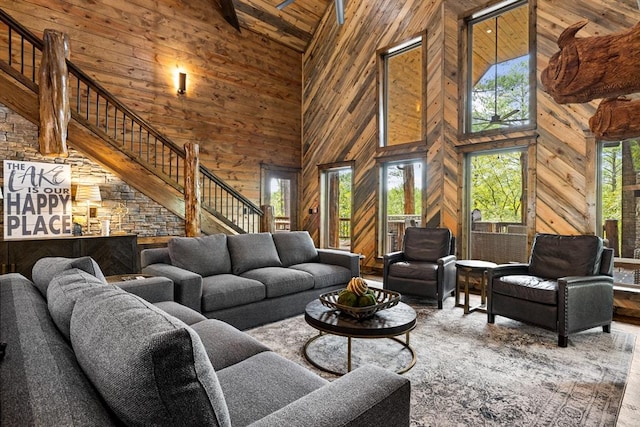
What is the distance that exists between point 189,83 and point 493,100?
5.27m

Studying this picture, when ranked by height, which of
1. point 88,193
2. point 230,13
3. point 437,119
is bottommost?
point 88,193

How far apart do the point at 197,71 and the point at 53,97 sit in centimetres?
298

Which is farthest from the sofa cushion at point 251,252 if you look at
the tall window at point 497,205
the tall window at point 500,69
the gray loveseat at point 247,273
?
the tall window at point 500,69

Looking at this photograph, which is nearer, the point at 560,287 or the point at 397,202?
the point at 560,287

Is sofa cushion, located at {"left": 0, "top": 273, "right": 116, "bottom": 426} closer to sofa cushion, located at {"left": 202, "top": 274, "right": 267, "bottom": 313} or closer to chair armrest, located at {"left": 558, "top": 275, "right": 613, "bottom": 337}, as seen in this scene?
sofa cushion, located at {"left": 202, "top": 274, "right": 267, "bottom": 313}

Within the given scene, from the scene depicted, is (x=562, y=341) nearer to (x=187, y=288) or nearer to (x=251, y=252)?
(x=251, y=252)

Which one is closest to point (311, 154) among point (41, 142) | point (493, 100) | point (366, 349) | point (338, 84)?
point (338, 84)

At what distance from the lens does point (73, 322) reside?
3.38ft

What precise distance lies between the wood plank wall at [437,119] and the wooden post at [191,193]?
3.09 m

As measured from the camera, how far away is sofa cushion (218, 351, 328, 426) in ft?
4.15

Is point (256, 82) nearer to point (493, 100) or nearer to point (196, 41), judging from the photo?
point (196, 41)

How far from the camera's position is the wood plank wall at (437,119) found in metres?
4.36

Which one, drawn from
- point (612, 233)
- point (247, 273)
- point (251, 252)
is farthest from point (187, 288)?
point (612, 233)

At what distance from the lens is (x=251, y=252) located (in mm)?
4027
